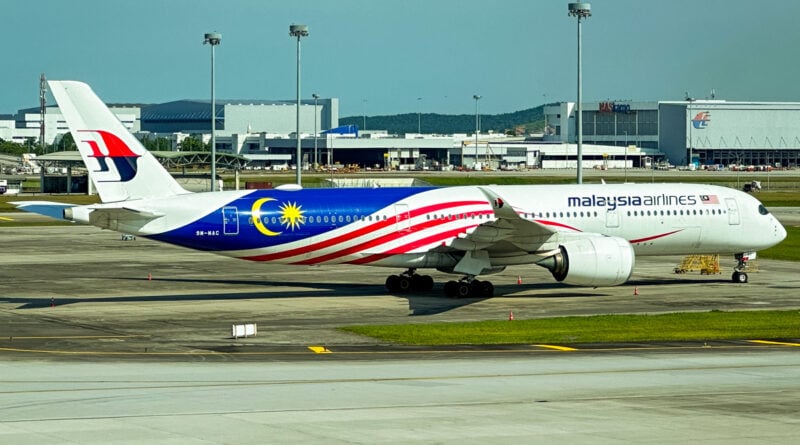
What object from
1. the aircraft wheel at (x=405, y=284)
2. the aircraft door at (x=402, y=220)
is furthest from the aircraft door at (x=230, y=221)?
the aircraft wheel at (x=405, y=284)

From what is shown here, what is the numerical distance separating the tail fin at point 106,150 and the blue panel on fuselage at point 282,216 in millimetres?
1962

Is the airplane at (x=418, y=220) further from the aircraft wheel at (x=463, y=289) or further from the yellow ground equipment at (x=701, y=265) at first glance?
the yellow ground equipment at (x=701, y=265)

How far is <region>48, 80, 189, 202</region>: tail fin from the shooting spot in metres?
41.4

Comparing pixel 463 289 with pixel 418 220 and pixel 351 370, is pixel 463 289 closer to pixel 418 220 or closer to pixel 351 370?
pixel 418 220

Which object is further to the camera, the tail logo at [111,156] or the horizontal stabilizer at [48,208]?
the tail logo at [111,156]

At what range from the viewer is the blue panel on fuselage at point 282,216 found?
43469 mm

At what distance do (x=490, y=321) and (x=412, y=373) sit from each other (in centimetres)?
1053

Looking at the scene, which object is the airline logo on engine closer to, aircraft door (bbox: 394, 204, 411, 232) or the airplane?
the airplane

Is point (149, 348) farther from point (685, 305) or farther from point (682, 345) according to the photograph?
point (685, 305)

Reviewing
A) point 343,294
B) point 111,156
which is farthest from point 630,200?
point 111,156

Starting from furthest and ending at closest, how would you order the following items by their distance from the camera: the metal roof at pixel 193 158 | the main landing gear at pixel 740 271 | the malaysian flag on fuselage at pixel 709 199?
the metal roof at pixel 193 158, the main landing gear at pixel 740 271, the malaysian flag on fuselage at pixel 709 199

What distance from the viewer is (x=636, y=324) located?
37500 mm

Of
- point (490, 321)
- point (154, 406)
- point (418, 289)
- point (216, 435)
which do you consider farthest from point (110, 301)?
point (216, 435)

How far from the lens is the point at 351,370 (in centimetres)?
2898
